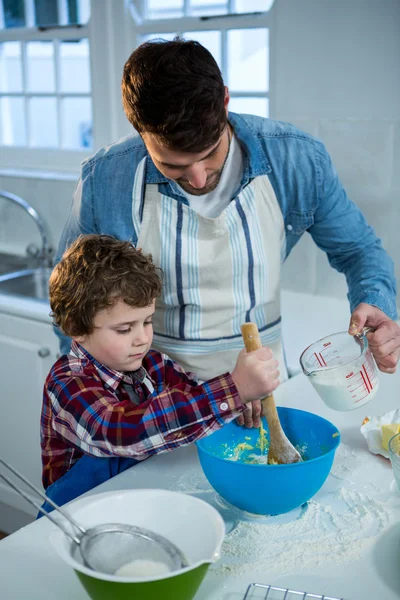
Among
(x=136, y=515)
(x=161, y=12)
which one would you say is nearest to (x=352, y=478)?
(x=136, y=515)

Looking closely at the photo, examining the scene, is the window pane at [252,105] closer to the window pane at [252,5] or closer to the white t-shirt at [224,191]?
the window pane at [252,5]

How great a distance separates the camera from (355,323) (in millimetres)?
1278

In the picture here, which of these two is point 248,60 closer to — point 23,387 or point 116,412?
point 23,387

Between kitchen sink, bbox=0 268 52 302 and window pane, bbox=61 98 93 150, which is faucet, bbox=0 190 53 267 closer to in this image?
kitchen sink, bbox=0 268 52 302

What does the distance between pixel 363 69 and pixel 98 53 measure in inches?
46.1

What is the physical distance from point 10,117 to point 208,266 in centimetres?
238

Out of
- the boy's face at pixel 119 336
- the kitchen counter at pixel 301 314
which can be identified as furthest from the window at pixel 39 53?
the boy's face at pixel 119 336

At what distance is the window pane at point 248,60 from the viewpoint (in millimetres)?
2465

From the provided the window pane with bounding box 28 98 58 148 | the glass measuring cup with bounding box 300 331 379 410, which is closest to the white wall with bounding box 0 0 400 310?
the glass measuring cup with bounding box 300 331 379 410

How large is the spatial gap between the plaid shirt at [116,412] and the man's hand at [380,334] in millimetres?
331

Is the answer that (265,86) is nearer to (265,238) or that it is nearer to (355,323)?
(265,238)

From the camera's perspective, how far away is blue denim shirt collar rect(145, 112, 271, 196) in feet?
4.61

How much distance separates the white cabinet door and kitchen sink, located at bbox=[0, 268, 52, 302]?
1.18 ft

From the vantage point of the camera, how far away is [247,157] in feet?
4.69
